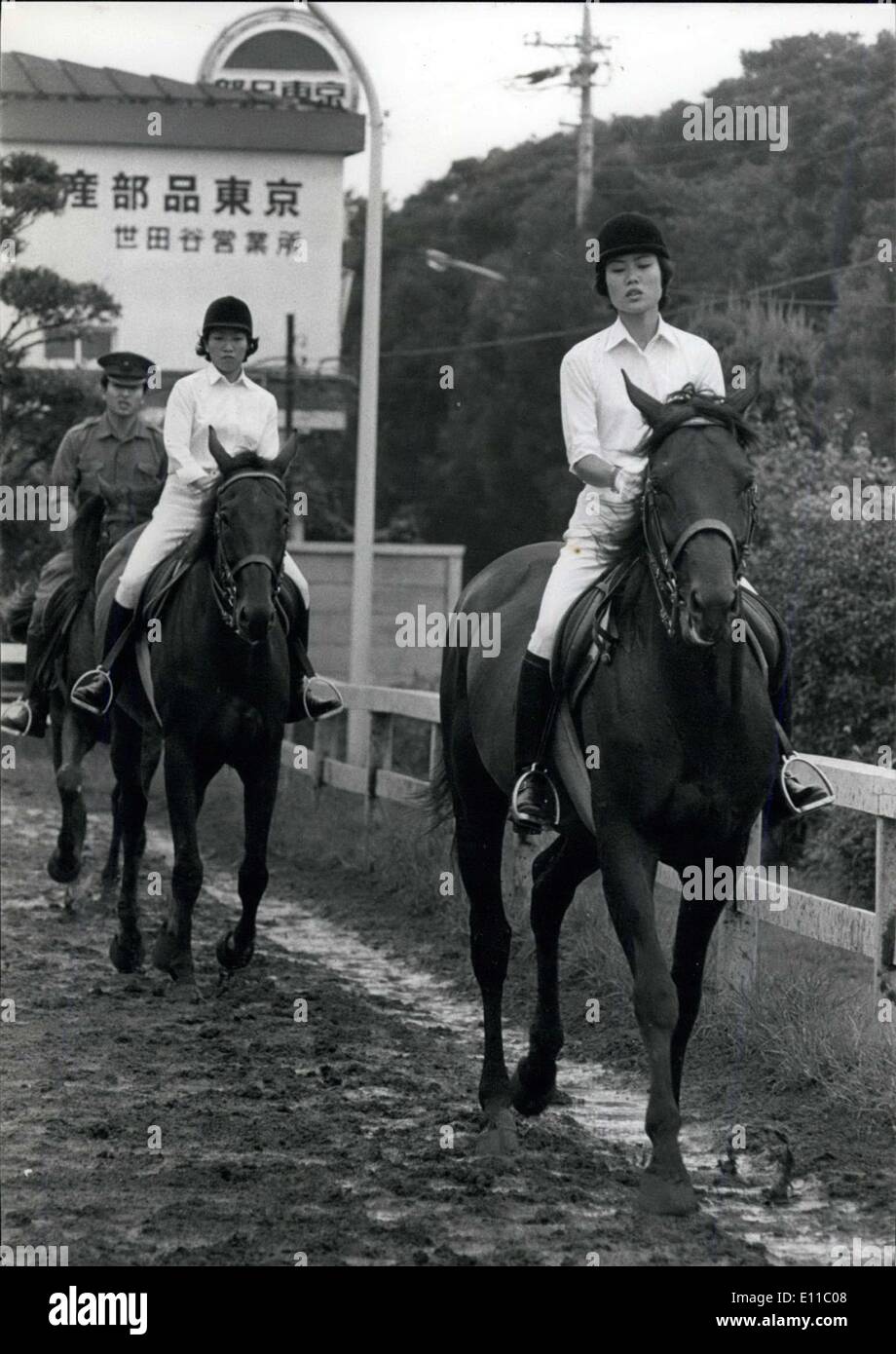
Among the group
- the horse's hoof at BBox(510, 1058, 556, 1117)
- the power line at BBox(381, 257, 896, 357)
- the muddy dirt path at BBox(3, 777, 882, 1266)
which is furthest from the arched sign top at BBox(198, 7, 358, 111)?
the horse's hoof at BBox(510, 1058, 556, 1117)

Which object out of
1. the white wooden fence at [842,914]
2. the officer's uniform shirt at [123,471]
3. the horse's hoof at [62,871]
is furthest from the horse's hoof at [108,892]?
the white wooden fence at [842,914]

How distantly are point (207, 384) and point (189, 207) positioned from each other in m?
32.7

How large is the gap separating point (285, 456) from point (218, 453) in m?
0.32

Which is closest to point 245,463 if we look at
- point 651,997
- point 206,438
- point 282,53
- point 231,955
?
point 206,438

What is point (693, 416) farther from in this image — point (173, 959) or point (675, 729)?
point (173, 959)

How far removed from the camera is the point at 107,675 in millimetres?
10453

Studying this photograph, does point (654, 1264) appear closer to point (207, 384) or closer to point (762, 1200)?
point (762, 1200)

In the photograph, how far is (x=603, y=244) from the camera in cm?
683

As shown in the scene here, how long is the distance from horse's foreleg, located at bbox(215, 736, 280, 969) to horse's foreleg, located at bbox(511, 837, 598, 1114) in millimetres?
2301

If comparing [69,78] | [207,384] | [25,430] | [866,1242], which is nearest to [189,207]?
[69,78]

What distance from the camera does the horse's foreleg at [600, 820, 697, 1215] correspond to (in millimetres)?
5758

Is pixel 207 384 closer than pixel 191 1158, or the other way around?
pixel 191 1158

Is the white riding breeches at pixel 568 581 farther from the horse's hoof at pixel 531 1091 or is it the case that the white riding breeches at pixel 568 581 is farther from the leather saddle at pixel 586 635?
the horse's hoof at pixel 531 1091

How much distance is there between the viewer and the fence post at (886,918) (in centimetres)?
705
